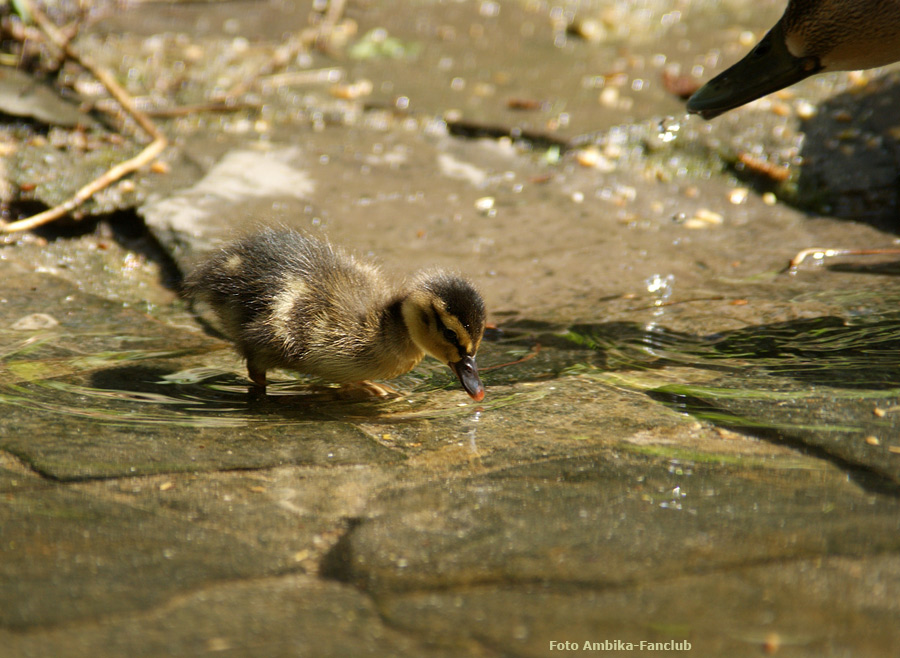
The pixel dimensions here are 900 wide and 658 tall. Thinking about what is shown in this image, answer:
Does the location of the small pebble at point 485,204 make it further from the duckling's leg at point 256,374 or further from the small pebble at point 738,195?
the duckling's leg at point 256,374

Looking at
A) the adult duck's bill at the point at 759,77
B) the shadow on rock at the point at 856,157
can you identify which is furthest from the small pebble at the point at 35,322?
the shadow on rock at the point at 856,157

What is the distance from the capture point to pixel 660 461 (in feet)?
7.20

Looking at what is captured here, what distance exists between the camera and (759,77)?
12.7ft

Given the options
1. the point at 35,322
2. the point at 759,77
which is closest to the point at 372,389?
the point at 35,322

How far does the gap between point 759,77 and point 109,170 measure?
3312mm

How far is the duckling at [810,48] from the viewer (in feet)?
12.0

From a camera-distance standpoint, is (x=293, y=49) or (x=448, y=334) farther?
(x=293, y=49)

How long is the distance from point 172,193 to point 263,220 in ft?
3.63

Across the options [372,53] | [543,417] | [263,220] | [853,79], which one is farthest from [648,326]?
[372,53]

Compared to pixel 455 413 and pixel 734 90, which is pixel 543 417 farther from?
pixel 734 90

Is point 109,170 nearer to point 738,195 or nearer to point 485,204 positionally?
point 485,204

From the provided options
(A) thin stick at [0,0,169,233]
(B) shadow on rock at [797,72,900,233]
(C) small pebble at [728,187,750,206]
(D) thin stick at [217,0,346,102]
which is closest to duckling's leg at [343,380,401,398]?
(A) thin stick at [0,0,169,233]

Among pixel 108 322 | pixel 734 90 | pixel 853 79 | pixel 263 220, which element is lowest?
pixel 108 322

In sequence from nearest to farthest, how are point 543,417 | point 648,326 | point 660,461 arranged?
point 660,461 < point 543,417 < point 648,326
